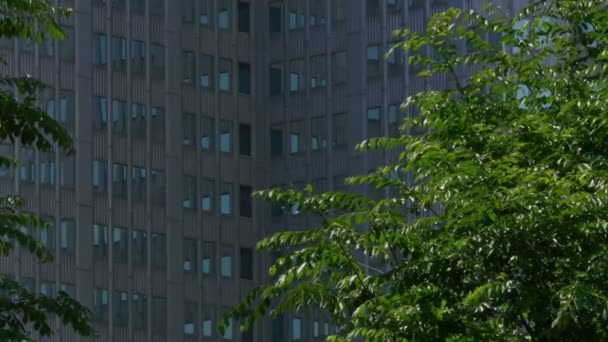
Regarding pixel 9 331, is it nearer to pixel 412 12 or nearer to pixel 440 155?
pixel 440 155

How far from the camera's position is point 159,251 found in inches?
3718

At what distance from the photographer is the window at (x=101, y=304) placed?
9094 centimetres

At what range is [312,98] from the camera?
98875 millimetres

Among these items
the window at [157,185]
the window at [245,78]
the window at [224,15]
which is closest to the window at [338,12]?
the window at [224,15]

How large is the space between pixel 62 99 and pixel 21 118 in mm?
63605

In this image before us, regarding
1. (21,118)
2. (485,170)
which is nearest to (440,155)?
(485,170)

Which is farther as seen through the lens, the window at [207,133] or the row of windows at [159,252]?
the window at [207,133]

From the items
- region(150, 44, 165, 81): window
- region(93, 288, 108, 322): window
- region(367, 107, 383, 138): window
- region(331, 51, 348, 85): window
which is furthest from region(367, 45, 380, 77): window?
region(93, 288, 108, 322): window

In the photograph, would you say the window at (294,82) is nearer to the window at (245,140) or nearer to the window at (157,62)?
the window at (245,140)

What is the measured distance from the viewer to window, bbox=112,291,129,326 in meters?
91.6

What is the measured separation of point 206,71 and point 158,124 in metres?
4.79

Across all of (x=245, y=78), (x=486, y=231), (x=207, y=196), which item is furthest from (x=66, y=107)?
(x=486, y=231)

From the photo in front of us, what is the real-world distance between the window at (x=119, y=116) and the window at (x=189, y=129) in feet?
13.3

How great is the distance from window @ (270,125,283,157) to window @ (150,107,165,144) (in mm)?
7343
